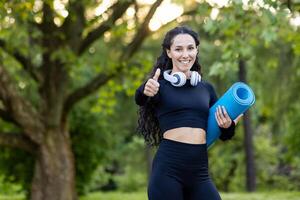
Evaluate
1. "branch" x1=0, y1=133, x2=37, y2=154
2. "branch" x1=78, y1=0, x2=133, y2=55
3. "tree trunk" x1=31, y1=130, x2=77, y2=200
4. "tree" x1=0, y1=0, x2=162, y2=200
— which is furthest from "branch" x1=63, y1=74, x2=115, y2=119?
"branch" x1=0, y1=133, x2=37, y2=154

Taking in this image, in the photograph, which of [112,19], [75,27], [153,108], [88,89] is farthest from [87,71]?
[153,108]

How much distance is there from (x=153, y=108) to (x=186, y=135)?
1.13ft

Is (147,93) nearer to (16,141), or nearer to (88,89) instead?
(88,89)

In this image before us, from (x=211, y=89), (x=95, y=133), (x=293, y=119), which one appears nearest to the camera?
(x=211, y=89)

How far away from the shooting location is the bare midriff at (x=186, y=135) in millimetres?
3529

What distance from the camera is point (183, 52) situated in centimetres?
364

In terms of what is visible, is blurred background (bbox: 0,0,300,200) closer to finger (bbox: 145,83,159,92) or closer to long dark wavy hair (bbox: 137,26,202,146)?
long dark wavy hair (bbox: 137,26,202,146)

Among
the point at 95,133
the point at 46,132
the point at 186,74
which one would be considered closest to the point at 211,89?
the point at 186,74

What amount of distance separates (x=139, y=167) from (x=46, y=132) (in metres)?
15.7

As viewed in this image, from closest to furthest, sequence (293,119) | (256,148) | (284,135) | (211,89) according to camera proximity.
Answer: (211,89), (293,119), (284,135), (256,148)

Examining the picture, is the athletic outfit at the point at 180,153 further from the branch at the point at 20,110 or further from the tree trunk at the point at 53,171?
the tree trunk at the point at 53,171

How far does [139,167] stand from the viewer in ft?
88.4

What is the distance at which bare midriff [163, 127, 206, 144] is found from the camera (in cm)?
353

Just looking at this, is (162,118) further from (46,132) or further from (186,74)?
(46,132)
